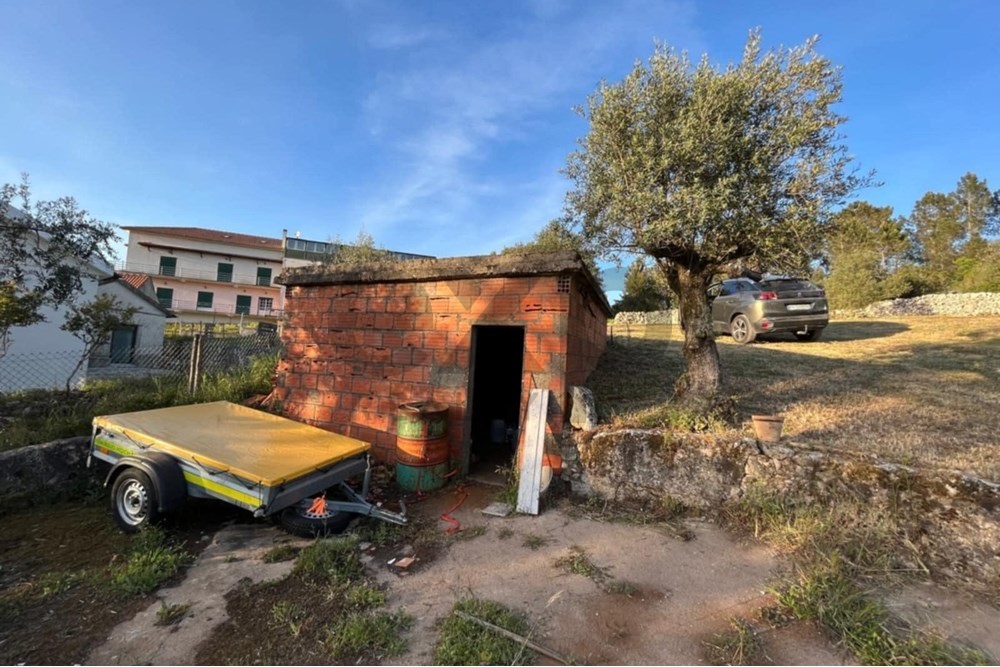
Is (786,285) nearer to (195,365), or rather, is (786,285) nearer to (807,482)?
(807,482)

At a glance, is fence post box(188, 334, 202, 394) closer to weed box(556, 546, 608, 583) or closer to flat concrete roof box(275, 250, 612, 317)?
flat concrete roof box(275, 250, 612, 317)

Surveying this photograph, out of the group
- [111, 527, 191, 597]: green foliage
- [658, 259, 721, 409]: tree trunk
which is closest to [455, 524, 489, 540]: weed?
[111, 527, 191, 597]: green foliage

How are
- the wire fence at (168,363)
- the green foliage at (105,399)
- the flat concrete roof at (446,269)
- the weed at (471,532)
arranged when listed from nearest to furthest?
the weed at (471,532) → the flat concrete roof at (446,269) → the green foliage at (105,399) → the wire fence at (168,363)

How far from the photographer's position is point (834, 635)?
2484 millimetres

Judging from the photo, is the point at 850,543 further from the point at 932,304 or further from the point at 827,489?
the point at 932,304

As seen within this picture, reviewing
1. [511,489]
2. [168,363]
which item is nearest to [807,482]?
[511,489]

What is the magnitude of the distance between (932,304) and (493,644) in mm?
22263

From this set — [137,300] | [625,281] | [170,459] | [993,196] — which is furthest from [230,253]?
[993,196]

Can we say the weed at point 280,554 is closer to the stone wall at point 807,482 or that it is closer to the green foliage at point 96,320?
the stone wall at point 807,482

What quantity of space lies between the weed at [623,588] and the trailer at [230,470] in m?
1.99

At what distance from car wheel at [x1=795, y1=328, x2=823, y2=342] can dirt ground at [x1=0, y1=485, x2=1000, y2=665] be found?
893cm

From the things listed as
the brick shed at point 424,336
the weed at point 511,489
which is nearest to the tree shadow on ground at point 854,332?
the brick shed at point 424,336

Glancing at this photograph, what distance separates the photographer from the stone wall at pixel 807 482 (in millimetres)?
3117

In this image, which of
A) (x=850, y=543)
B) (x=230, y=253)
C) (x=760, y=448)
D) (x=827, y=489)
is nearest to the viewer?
(x=850, y=543)
